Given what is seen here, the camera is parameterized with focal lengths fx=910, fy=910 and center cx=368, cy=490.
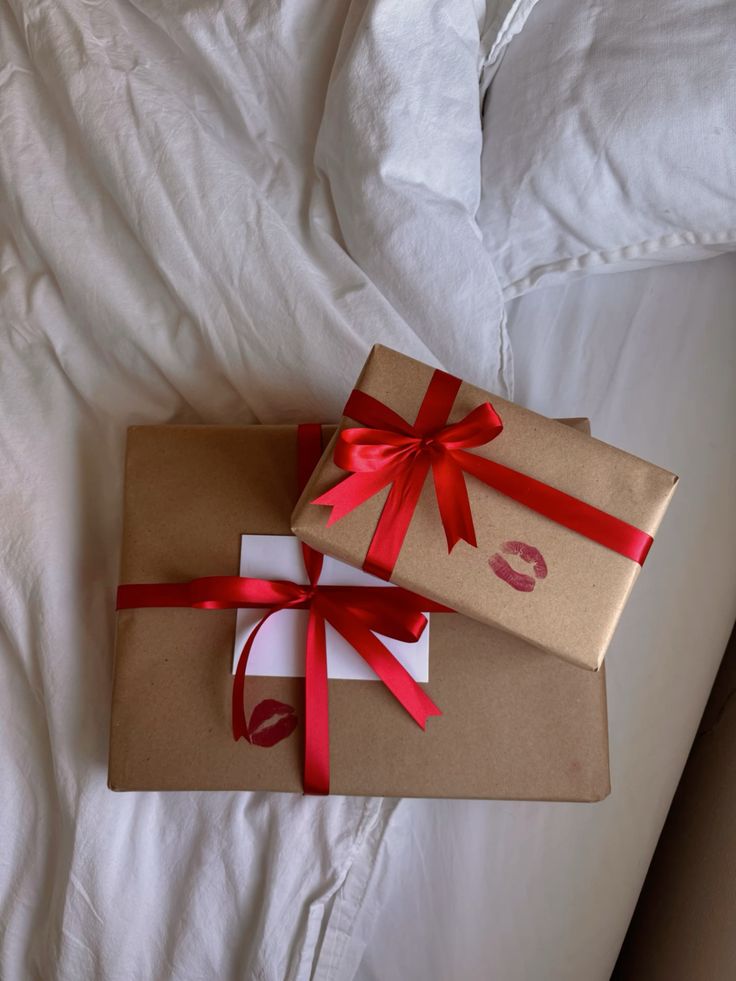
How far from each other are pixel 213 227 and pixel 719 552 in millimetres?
579

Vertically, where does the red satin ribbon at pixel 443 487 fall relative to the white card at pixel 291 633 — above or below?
above

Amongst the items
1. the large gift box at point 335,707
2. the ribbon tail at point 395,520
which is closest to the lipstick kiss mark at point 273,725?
the large gift box at point 335,707

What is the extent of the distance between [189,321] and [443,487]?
33 cm

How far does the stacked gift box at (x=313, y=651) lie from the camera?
0.74 metres

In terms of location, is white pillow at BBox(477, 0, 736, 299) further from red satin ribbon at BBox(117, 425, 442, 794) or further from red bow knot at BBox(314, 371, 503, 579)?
red satin ribbon at BBox(117, 425, 442, 794)

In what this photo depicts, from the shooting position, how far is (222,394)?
0.88 meters

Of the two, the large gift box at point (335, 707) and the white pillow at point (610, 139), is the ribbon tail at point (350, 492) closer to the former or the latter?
the large gift box at point (335, 707)

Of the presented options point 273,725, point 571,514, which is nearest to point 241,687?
point 273,725

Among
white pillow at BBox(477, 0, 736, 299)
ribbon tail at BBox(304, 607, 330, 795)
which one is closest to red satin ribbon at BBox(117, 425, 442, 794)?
ribbon tail at BBox(304, 607, 330, 795)

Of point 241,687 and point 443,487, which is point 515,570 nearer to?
point 443,487

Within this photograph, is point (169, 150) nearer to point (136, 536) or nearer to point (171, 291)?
point (171, 291)

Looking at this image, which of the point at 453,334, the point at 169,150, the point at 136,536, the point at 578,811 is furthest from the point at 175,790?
the point at 169,150

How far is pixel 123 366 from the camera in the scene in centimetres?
89

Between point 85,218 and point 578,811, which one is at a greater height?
point 85,218
